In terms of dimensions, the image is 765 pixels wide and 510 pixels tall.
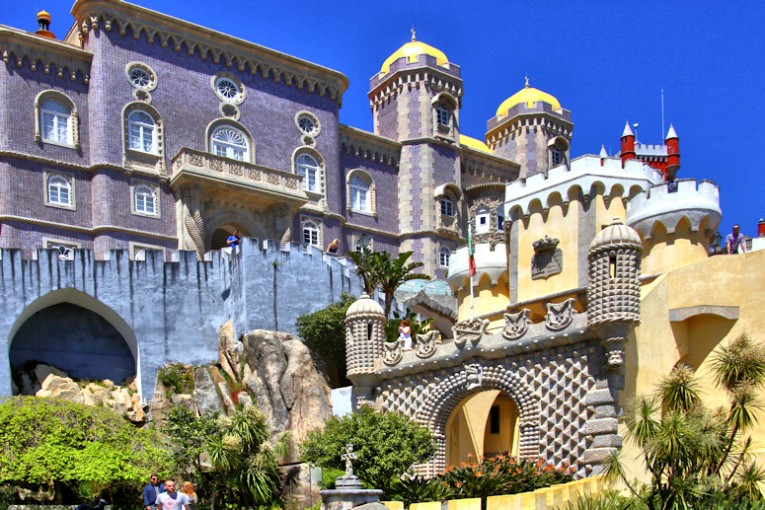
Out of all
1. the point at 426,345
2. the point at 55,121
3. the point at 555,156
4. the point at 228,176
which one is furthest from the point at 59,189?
the point at 555,156

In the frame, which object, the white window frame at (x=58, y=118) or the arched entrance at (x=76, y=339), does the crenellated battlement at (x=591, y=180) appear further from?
the white window frame at (x=58, y=118)

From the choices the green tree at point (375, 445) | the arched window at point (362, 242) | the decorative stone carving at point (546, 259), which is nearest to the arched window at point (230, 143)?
the arched window at point (362, 242)

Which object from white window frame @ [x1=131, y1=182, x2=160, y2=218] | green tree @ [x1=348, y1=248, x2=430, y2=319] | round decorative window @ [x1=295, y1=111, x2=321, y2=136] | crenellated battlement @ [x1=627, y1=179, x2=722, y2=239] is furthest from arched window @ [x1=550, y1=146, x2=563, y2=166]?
crenellated battlement @ [x1=627, y1=179, x2=722, y2=239]

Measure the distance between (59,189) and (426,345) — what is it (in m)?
20.3

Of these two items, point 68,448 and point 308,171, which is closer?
point 68,448

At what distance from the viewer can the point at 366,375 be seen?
3216 cm

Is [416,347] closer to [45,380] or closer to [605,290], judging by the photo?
[605,290]

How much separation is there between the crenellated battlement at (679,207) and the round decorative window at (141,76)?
2392 cm

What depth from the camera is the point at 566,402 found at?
2683 centimetres

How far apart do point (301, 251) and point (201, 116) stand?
11.4 meters

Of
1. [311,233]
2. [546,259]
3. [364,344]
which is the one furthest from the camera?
[311,233]

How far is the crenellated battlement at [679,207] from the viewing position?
3180 cm

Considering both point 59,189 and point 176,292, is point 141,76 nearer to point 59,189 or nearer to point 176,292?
point 59,189

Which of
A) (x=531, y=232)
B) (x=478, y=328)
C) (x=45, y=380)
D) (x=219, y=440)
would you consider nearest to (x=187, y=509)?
(x=219, y=440)
